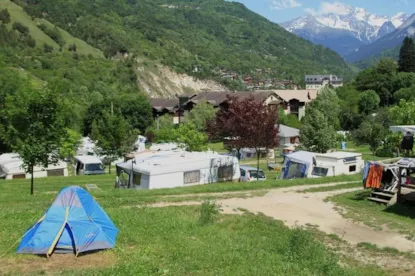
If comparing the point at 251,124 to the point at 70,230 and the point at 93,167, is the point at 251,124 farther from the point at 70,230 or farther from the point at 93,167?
the point at 93,167

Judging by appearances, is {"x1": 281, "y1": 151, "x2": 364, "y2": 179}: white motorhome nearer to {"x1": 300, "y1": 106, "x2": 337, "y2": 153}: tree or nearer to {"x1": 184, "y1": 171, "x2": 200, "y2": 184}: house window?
{"x1": 300, "y1": 106, "x2": 337, "y2": 153}: tree

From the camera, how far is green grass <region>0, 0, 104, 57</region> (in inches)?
5797

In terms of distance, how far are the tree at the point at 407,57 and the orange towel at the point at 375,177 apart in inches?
3320

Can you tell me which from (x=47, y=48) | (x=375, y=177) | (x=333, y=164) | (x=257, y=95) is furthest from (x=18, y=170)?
(x=47, y=48)

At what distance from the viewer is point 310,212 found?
53.6 feet

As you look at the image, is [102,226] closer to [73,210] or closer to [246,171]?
[73,210]

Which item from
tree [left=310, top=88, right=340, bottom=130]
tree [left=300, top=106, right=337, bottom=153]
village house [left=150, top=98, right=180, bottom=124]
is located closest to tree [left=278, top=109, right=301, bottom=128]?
tree [left=310, top=88, right=340, bottom=130]

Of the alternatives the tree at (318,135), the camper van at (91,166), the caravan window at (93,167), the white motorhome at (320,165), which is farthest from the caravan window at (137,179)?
the tree at (318,135)

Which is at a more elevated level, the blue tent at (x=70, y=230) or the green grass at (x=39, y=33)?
the green grass at (x=39, y=33)

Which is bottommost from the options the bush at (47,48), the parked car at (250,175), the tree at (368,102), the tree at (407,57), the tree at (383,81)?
the parked car at (250,175)

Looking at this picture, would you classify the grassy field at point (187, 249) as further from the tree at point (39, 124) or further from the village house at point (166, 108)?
the village house at point (166, 108)

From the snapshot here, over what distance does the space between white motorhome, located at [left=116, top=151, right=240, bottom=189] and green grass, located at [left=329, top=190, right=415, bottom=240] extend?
6931 millimetres

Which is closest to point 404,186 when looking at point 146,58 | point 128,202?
point 128,202

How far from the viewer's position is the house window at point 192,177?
2278 cm
